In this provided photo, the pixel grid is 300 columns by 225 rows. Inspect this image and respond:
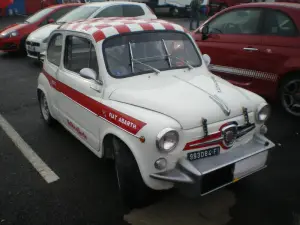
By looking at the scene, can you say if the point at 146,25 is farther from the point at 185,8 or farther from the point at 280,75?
the point at 185,8

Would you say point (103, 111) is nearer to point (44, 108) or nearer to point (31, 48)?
point (44, 108)

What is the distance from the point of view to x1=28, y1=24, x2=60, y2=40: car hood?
9175mm

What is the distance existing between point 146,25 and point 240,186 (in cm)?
215

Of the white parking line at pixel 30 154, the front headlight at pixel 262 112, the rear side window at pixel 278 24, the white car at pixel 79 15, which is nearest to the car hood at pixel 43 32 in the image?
the white car at pixel 79 15

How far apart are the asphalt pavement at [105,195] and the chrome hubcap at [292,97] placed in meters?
0.58

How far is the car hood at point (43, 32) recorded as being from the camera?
9175 mm

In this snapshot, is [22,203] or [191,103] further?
[22,203]

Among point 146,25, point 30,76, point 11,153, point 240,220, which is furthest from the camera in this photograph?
point 30,76

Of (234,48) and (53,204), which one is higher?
(234,48)

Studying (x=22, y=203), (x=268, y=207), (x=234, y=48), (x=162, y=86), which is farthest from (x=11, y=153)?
(x=234, y=48)

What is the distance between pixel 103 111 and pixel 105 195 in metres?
0.91

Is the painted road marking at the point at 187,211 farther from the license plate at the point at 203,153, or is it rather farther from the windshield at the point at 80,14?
the windshield at the point at 80,14

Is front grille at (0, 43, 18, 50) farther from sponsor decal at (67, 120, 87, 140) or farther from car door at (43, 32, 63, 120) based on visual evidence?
sponsor decal at (67, 120, 87, 140)

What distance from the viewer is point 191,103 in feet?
10.3
